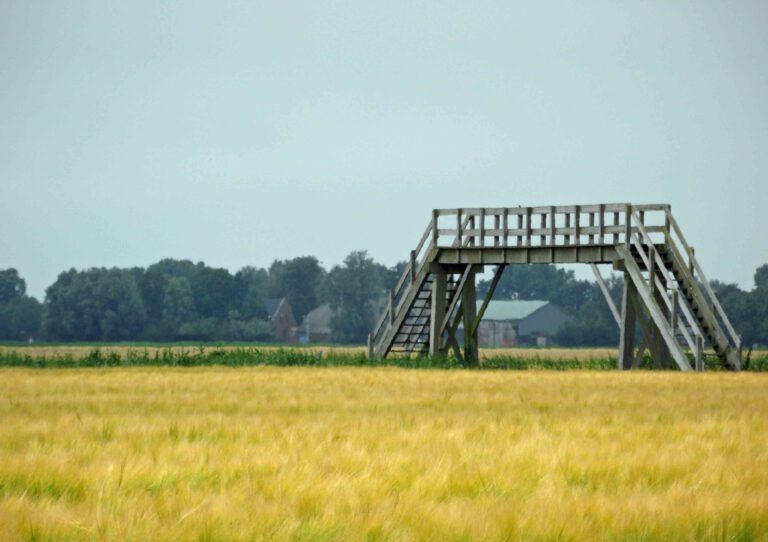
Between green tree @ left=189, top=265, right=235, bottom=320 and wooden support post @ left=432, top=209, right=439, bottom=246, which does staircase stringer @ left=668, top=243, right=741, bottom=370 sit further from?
green tree @ left=189, top=265, right=235, bottom=320

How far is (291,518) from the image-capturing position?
1018 cm

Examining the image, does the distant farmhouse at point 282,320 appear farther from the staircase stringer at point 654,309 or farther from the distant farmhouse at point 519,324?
the staircase stringer at point 654,309

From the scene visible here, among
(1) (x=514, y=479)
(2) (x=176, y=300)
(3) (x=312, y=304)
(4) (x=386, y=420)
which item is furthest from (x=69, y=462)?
(3) (x=312, y=304)

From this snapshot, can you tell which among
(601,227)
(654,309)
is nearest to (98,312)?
(601,227)

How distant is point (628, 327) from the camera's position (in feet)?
144

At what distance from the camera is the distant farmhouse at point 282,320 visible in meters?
172

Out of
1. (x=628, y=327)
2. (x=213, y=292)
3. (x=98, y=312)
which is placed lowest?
(x=628, y=327)

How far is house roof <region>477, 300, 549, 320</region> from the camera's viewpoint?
542 ft

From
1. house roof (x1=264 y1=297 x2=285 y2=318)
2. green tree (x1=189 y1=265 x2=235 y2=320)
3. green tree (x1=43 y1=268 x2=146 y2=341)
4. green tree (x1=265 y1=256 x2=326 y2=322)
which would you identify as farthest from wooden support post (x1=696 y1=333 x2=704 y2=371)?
green tree (x1=265 y1=256 x2=326 y2=322)

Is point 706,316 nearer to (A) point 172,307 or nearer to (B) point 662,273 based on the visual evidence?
(B) point 662,273

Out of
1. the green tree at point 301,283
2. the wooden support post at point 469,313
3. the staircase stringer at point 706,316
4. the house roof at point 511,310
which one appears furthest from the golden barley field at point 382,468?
the green tree at point 301,283

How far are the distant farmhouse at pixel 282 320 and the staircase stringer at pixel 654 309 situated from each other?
129088 millimetres

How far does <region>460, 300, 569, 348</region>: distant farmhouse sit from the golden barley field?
454 ft

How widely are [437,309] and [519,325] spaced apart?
119400 millimetres
